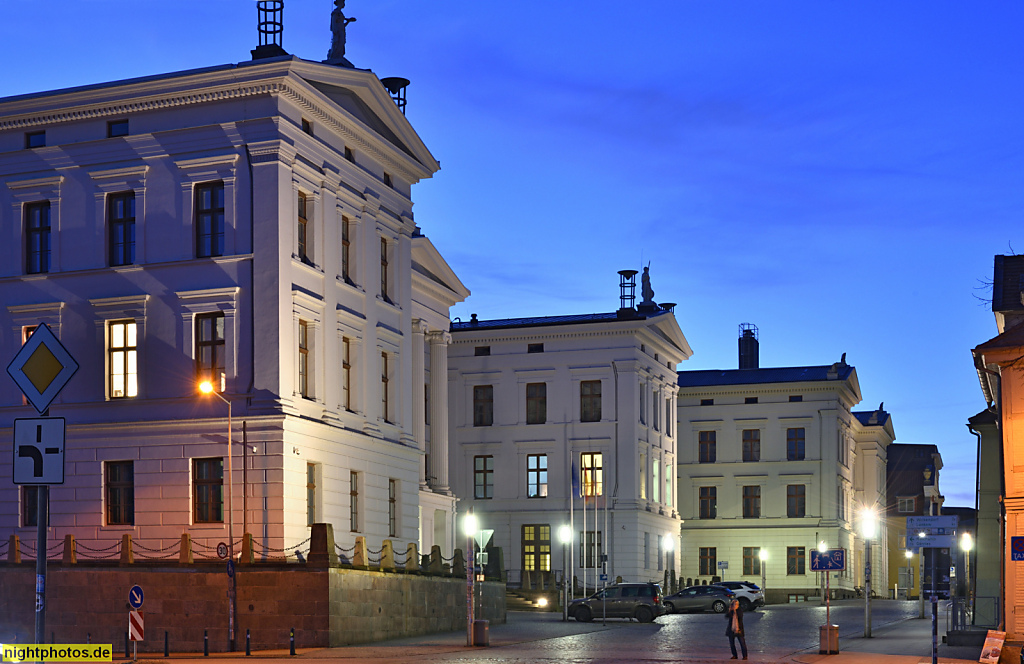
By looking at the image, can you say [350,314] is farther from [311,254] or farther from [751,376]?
[751,376]

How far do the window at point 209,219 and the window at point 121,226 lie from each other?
246 centimetres

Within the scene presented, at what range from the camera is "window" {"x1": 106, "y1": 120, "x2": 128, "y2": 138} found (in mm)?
42875

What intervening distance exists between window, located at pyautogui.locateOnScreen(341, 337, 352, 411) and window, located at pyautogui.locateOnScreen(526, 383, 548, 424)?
33.0m

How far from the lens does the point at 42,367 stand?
39.8 feet

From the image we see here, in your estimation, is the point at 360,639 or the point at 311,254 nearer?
the point at 360,639

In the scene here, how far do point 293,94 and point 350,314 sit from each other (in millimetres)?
7880

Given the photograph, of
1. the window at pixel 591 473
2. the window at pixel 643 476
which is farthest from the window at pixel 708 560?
A: the window at pixel 591 473

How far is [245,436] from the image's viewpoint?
40094 mm

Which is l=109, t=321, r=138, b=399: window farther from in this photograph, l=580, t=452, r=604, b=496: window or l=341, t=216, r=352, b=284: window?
l=580, t=452, r=604, b=496: window

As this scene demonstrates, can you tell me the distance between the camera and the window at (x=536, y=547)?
77688 millimetres

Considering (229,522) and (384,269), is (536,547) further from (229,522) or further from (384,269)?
(229,522)

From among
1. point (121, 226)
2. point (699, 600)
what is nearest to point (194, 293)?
point (121, 226)

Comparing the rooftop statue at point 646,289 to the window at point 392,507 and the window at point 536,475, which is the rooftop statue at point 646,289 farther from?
the window at point 392,507

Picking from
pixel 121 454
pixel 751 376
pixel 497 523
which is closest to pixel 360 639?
pixel 121 454
